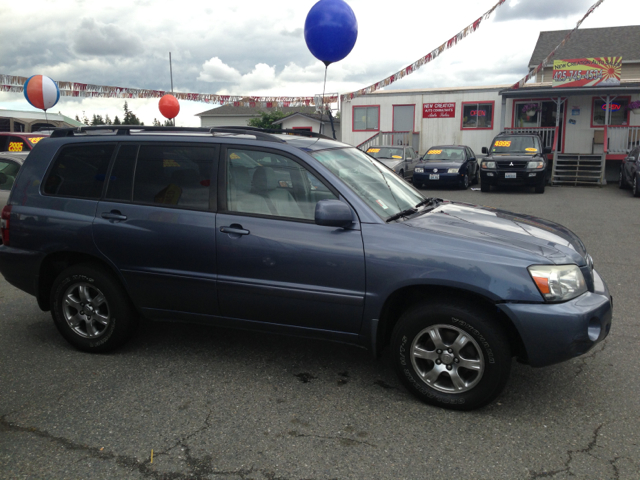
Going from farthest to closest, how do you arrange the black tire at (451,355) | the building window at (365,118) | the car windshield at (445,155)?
the building window at (365,118), the car windshield at (445,155), the black tire at (451,355)

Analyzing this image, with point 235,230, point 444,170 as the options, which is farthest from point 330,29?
point 444,170

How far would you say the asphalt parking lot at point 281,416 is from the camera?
2.72 metres

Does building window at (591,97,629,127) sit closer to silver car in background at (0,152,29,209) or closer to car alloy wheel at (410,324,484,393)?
silver car in background at (0,152,29,209)

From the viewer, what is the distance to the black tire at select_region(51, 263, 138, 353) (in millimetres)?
4016

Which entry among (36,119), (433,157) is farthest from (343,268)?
(36,119)

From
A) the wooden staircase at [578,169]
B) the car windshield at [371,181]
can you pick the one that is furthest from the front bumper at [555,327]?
the wooden staircase at [578,169]

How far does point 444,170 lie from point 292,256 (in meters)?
14.7

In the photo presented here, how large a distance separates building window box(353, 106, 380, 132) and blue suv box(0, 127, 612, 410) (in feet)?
72.7

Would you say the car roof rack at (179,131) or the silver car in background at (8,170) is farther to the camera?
the silver car in background at (8,170)

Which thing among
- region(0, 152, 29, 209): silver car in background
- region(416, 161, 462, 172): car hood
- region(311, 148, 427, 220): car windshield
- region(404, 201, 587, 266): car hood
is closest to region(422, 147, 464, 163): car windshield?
region(416, 161, 462, 172): car hood

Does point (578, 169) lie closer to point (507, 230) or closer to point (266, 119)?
point (507, 230)

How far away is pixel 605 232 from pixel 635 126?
13.9m

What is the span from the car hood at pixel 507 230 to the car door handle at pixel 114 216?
2062 mm

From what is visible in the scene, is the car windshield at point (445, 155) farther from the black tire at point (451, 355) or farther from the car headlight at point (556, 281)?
the black tire at point (451, 355)
